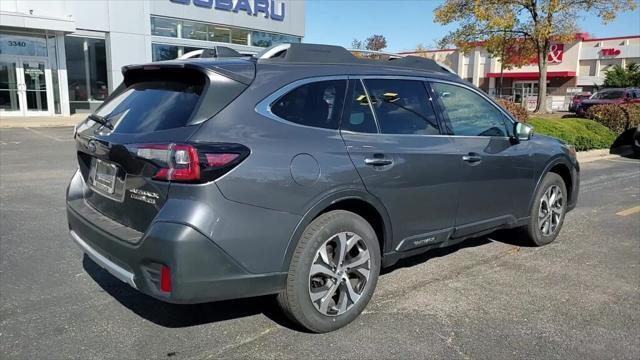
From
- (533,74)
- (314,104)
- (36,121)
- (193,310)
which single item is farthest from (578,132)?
(533,74)

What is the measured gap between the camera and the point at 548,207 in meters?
5.35

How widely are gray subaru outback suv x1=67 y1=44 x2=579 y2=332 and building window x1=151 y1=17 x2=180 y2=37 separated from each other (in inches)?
808

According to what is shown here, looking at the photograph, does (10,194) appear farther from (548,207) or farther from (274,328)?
(548,207)

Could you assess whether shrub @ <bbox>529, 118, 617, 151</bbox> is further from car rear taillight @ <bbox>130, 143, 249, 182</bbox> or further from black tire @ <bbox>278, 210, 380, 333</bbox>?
car rear taillight @ <bbox>130, 143, 249, 182</bbox>

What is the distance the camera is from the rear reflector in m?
2.82

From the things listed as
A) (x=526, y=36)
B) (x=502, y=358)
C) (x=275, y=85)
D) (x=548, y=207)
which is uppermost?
(x=526, y=36)

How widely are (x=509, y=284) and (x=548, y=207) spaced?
1.36 metres

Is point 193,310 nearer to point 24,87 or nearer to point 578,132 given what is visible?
point 578,132

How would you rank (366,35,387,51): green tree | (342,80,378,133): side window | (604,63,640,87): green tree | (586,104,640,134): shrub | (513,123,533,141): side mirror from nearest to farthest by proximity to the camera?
1. (342,80,378,133): side window
2. (513,123,533,141): side mirror
3. (586,104,640,134): shrub
4. (604,63,640,87): green tree
5. (366,35,387,51): green tree

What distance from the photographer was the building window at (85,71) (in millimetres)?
21844

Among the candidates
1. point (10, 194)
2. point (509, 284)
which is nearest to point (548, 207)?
point (509, 284)

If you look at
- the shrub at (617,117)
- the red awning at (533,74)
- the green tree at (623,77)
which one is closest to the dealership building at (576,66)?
the red awning at (533,74)

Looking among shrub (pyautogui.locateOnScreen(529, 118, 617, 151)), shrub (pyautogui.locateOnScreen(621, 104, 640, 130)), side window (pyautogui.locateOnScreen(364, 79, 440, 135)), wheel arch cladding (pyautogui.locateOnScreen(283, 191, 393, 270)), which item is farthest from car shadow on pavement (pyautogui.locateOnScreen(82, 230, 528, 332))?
shrub (pyautogui.locateOnScreen(621, 104, 640, 130))

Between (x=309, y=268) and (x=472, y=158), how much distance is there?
70.8 inches
